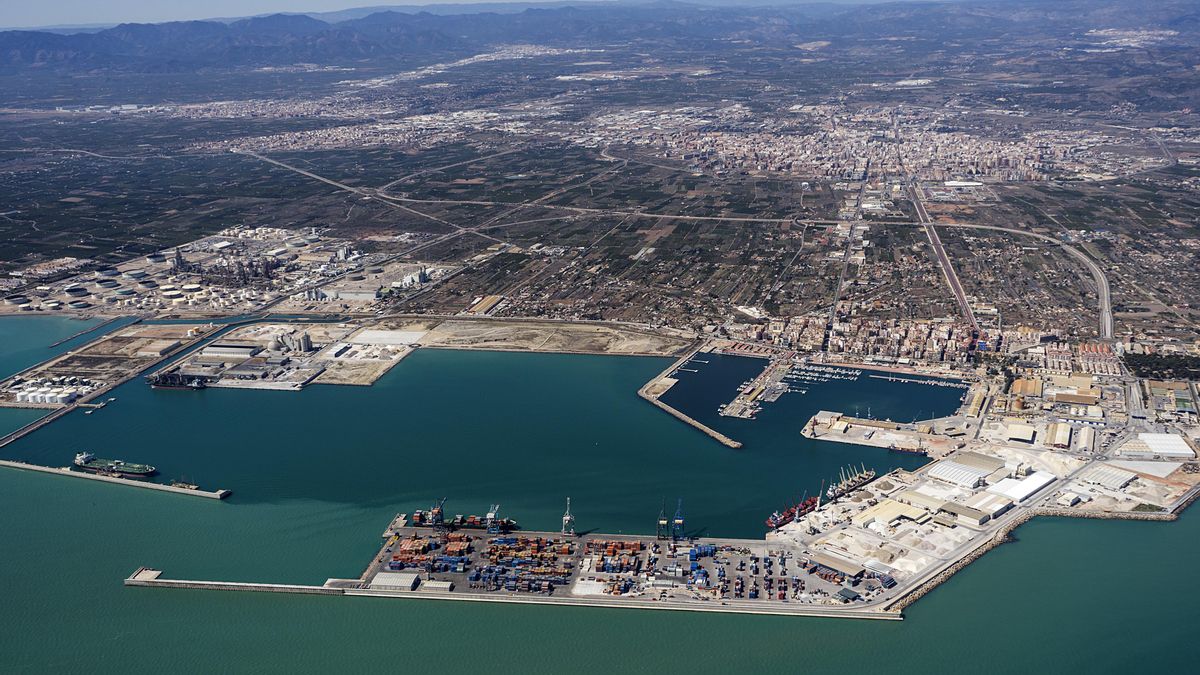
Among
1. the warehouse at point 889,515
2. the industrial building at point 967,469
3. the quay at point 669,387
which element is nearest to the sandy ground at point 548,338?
the quay at point 669,387

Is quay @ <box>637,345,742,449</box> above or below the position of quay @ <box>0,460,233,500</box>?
above

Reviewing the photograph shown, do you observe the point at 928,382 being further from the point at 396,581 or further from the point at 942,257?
the point at 396,581

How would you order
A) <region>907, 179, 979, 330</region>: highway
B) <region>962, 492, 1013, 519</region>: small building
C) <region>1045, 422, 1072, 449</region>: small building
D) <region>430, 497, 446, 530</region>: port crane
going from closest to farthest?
<region>962, 492, 1013, 519</region>: small building
<region>430, 497, 446, 530</region>: port crane
<region>1045, 422, 1072, 449</region>: small building
<region>907, 179, 979, 330</region>: highway

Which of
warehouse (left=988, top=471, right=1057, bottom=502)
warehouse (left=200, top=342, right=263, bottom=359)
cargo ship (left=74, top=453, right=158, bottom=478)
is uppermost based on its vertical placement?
warehouse (left=200, top=342, right=263, bottom=359)

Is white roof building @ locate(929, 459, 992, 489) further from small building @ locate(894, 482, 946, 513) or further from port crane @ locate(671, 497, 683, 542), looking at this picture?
port crane @ locate(671, 497, 683, 542)

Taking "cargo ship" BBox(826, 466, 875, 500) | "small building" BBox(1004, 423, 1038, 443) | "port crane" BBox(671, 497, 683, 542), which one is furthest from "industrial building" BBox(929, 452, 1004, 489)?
"port crane" BBox(671, 497, 683, 542)

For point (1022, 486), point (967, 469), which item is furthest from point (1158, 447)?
point (967, 469)
